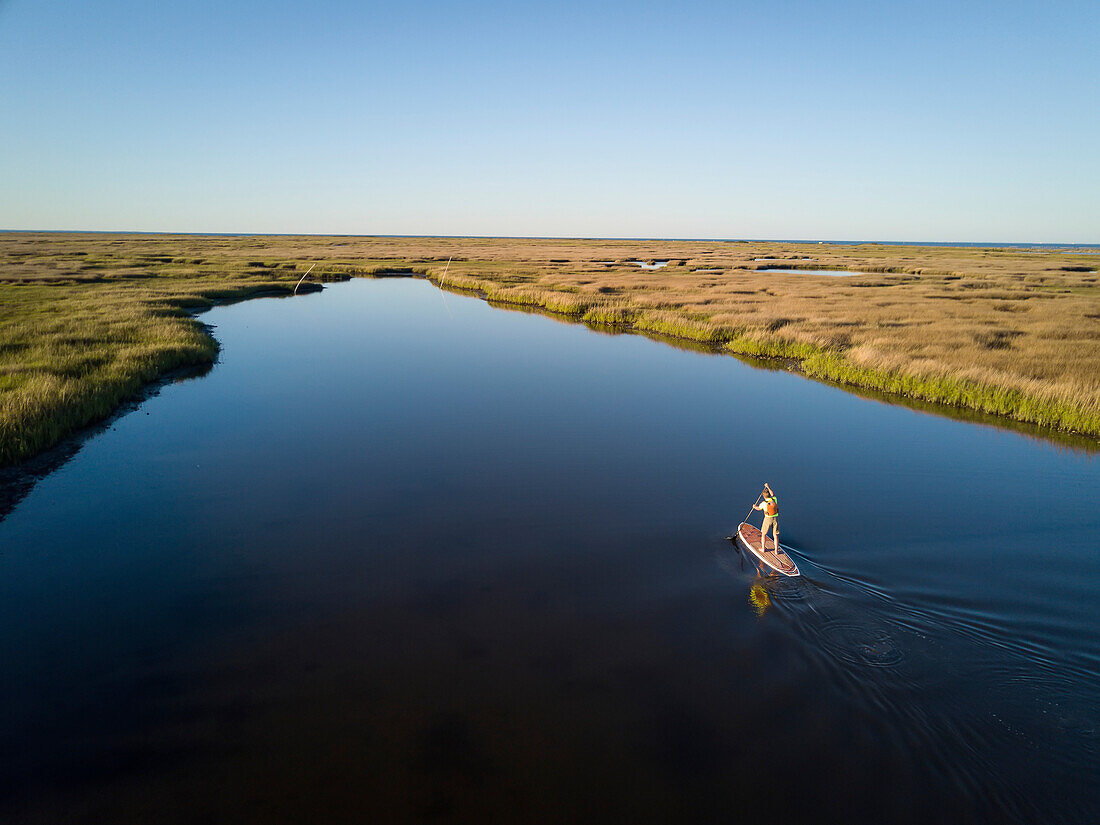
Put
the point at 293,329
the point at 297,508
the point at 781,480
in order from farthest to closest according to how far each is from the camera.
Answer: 1. the point at 293,329
2. the point at 781,480
3. the point at 297,508

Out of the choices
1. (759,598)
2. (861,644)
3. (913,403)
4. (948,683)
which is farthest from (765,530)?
(913,403)

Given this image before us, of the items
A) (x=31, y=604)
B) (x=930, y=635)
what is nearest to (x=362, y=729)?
(x=31, y=604)

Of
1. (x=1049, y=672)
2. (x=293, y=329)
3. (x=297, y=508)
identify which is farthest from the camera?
(x=293, y=329)

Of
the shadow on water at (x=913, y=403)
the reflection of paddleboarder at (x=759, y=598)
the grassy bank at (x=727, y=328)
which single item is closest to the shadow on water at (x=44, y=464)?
the grassy bank at (x=727, y=328)

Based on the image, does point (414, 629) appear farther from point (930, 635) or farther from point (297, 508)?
point (930, 635)

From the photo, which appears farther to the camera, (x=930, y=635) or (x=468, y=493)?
(x=468, y=493)

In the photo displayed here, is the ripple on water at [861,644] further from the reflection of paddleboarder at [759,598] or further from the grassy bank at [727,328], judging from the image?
the grassy bank at [727,328]
